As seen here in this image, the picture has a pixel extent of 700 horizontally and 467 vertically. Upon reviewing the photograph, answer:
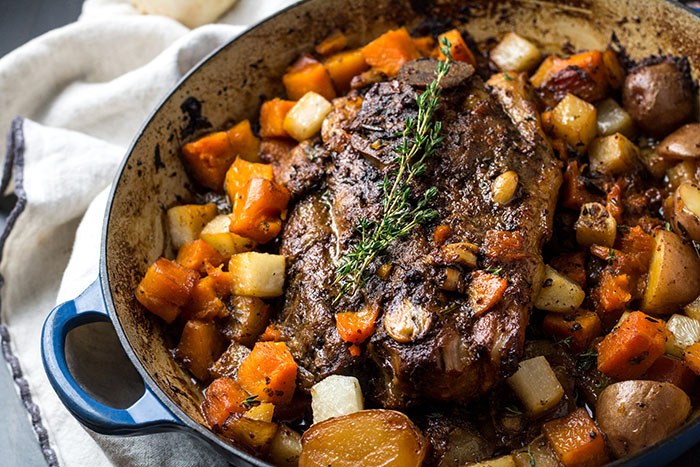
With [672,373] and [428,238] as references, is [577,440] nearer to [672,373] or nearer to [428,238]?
[672,373]

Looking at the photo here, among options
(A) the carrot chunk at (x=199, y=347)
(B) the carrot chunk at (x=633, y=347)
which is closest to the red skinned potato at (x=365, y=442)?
(A) the carrot chunk at (x=199, y=347)

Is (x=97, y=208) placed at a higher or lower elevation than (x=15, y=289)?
higher

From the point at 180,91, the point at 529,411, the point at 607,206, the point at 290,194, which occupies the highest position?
the point at 180,91

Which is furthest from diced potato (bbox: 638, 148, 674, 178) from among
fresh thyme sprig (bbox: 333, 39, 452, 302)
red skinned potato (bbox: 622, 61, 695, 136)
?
fresh thyme sprig (bbox: 333, 39, 452, 302)

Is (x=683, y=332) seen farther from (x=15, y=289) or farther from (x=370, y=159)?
(x=15, y=289)

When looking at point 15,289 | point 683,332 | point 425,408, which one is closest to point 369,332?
point 425,408

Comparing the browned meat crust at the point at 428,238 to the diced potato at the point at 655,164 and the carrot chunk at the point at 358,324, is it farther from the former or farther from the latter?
the diced potato at the point at 655,164

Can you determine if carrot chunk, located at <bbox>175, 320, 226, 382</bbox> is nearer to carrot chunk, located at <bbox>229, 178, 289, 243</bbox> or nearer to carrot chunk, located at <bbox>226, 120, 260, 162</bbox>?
carrot chunk, located at <bbox>229, 178, 289, 243</bbox>
